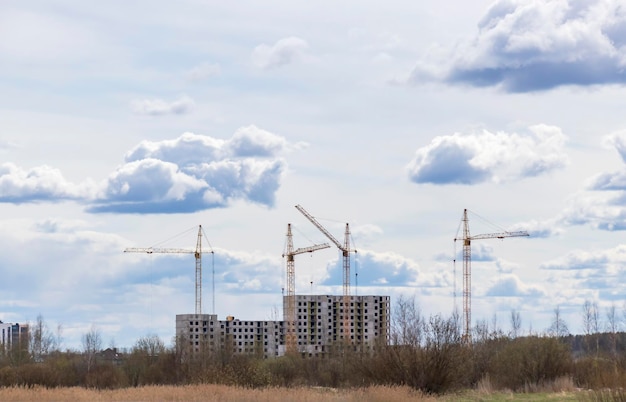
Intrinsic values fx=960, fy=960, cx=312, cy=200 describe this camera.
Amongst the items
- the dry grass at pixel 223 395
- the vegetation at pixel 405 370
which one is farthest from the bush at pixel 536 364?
the dry grass at pixel 223 395

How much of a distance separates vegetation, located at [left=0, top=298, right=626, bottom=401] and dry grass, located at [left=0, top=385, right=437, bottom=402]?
0.71 ft

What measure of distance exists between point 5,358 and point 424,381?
245ft

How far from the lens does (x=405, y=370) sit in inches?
2101

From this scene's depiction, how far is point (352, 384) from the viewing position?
6000 centimetres

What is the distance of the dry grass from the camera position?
150 ft

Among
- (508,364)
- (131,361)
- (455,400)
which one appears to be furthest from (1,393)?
(131,361)

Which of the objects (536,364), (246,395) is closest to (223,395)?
(246,395)

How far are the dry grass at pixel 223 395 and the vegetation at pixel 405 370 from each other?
22cm

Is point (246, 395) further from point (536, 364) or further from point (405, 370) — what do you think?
point (536, 364)

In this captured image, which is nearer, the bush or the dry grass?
the dry grass

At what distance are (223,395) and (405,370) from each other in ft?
35.5

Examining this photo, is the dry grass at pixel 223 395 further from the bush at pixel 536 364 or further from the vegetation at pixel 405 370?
the bush at pixel 536 364

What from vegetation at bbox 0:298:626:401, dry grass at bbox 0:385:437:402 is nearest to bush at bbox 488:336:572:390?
vegetation at bbox 0:298:626:401

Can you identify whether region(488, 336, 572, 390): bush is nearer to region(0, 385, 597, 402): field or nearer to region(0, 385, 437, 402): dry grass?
region(0, 385, 597, 402): field
